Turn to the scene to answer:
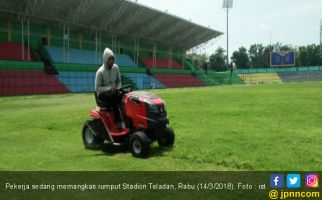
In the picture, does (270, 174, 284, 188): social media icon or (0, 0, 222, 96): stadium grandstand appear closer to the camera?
(270, 174, 284, 188): social media icon

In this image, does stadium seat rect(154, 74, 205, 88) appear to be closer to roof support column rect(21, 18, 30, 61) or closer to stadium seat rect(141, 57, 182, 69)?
stadium seat rect(141, 57, 182, 69)

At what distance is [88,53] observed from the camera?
57938 mm

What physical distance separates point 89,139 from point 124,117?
3.77 feet

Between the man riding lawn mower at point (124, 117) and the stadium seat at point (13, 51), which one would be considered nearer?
the man riding lawn mower at point (124, 117)

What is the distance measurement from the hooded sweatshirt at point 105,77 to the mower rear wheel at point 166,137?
48.8 inches

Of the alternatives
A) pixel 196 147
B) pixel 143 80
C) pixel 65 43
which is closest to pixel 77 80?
pixel 65 43

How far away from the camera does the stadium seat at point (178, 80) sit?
64688 millimetres

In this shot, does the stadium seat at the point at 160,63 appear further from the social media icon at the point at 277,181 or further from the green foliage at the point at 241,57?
the social media icon at the point at 277,181

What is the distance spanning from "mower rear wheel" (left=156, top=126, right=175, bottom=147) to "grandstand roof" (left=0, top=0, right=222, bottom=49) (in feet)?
126

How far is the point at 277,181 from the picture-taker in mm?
5297

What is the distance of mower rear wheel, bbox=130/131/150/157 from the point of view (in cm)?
717

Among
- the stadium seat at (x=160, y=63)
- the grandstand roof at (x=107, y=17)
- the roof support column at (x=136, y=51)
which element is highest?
the grandstand roof at (x=107, y=17)

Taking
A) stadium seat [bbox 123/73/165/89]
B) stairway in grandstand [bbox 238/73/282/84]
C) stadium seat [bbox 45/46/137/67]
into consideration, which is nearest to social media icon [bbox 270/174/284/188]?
stadium seat [bbox 45/46/137/67]

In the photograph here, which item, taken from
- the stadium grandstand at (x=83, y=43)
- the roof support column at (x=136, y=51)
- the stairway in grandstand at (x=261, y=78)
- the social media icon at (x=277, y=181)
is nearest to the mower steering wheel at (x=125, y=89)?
the social media icon at (x=277, y=181)
